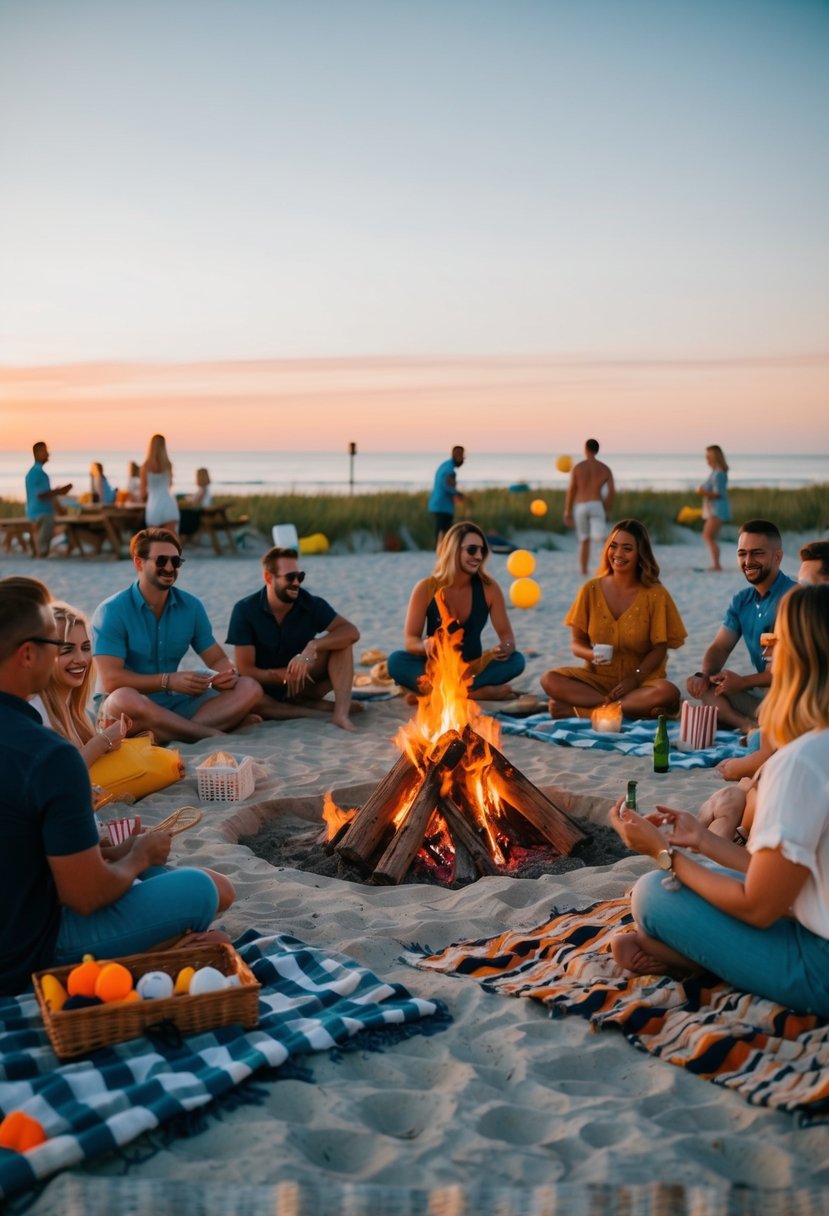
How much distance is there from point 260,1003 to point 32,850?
90 centimetres

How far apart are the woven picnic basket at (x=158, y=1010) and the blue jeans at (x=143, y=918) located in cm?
9

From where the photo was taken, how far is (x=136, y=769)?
6059 mm

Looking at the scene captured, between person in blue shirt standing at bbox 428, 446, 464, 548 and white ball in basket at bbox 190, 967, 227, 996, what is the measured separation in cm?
1371

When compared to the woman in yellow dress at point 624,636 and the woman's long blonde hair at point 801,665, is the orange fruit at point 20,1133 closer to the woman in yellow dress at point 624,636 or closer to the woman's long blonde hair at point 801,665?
the woman's long blonde hair at point 801,665

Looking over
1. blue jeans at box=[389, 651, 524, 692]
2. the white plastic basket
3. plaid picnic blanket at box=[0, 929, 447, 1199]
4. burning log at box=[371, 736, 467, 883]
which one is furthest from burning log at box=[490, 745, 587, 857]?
blue jeans at box=[389, 651, 524, 692]

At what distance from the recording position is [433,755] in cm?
533

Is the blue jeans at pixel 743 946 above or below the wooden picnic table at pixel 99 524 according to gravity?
below

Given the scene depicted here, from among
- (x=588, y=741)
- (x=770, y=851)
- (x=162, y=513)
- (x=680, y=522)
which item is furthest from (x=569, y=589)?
(x=770, y=851)

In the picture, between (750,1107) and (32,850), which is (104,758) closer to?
(32,850)

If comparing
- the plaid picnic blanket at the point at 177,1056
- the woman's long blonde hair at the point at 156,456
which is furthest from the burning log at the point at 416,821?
the woman's long blonde hair at the point at 156,456

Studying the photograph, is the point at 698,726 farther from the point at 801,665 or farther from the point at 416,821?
the point at 801,665

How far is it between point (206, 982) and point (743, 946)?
1.58 meters

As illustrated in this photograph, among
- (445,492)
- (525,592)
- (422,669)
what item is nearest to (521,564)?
(525,592)

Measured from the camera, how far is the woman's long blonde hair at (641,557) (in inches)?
299
